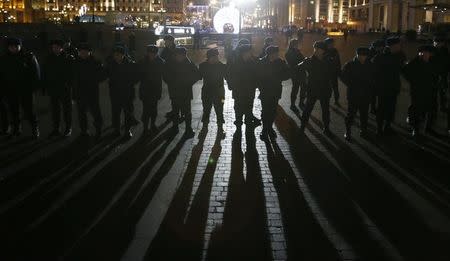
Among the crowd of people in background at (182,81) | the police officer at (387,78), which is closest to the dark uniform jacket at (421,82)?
the crowd of people in background at (182,81)

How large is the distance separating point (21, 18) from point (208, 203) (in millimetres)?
115169

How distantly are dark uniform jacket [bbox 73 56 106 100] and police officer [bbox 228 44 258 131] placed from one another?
254 cm

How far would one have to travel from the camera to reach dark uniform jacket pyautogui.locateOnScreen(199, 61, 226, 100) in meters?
10.9

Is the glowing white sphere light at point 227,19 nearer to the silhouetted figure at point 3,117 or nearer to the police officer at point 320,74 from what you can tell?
the police officer at point 320,74

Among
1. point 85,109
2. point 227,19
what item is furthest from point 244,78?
point 227,19

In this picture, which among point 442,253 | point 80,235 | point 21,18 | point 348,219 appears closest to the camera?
point 442,253

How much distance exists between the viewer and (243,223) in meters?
5.79

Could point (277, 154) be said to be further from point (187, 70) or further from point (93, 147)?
point (93, 147)

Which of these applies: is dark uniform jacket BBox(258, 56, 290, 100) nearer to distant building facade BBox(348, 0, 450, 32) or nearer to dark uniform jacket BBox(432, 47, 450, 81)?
dark uniform jacket BBox(432, 47, 450, 81)

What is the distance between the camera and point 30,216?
5973 mm

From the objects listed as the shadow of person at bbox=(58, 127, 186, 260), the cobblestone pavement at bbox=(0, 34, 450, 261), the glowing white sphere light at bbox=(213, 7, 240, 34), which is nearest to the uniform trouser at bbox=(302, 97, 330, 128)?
the cobblestone pavement at bbox=(0, 34, 450, 261)

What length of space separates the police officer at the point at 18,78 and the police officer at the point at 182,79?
8.33 ft

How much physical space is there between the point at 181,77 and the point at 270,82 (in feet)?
5.70

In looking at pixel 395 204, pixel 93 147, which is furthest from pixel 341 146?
pixel 93 147
